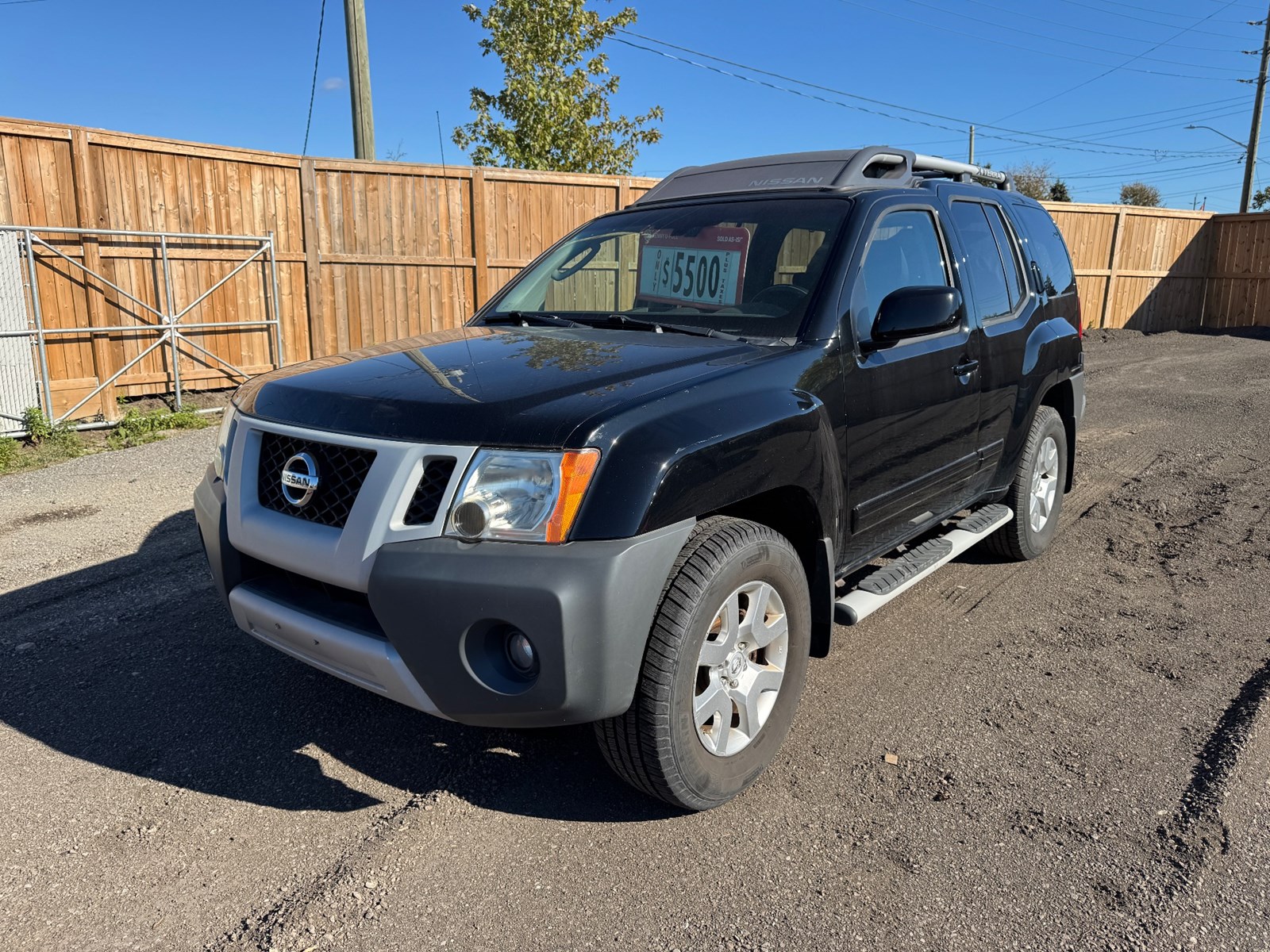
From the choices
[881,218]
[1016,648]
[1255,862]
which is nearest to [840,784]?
[1255,862]

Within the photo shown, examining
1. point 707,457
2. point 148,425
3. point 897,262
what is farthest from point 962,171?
point 148,425

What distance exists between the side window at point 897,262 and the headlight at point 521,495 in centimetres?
152

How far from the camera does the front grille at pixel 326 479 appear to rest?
263cm

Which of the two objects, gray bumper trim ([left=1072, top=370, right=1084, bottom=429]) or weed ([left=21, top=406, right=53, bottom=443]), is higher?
gray bumper trim ([left=1072, top=370, right=1084, bottom=429])

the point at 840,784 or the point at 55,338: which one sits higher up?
the point at 55,338

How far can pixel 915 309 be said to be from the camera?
331cm

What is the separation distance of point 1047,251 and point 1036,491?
1.41 m

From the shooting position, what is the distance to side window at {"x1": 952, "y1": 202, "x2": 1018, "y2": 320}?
14.3ft

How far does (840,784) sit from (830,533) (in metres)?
0.83

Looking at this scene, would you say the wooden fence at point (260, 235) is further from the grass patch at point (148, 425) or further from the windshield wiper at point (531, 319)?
the windshield wiper at point (531, 319)

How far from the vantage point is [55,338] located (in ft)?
29.6

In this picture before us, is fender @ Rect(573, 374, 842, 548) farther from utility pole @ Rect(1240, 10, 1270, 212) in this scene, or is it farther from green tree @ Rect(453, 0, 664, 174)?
utility pole @ Rect(1240, 10, 1270, 212)

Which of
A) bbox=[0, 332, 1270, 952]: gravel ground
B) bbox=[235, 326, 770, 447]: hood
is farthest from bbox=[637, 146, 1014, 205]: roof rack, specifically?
bbox=[0, 332, 1270, 952]: gravel ground

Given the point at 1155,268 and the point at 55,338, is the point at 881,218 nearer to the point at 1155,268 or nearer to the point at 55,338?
the point at 55,338
